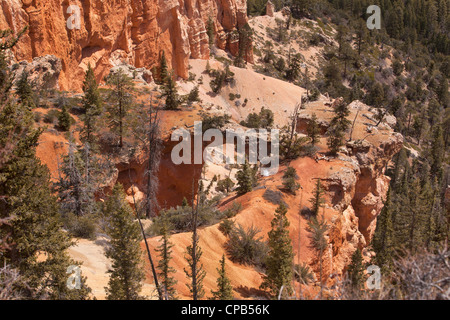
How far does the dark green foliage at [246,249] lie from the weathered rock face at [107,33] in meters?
25.3

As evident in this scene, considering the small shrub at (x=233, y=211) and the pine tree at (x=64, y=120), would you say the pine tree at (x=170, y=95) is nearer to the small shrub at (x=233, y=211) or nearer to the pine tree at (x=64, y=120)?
the pine tree at (x=64, y=120)

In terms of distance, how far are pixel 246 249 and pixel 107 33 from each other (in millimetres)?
31366

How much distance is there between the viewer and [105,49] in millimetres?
40688

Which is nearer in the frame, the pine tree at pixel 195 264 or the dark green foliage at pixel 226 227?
the pine tree at pixel 195 264

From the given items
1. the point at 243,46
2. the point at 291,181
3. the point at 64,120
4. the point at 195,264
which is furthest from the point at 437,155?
the point at 195,264

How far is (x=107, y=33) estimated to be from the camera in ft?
132

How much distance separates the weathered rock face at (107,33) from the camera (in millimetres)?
31859

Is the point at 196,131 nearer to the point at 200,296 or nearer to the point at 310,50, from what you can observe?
the point at 200,296

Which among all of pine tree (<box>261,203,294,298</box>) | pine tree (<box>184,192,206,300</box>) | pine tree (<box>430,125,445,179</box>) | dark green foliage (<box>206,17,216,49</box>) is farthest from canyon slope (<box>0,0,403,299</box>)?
pine tree (<box>430,125,445,179</box>)

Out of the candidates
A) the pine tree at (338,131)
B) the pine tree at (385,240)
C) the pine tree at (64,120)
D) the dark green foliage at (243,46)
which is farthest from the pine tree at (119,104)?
the dark green foliage at (243,46)

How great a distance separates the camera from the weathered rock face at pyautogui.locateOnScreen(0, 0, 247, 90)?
31.9m

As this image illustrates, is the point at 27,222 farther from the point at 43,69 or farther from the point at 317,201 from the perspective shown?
the point at 43,69

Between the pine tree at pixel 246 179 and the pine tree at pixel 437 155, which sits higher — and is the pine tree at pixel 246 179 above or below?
above

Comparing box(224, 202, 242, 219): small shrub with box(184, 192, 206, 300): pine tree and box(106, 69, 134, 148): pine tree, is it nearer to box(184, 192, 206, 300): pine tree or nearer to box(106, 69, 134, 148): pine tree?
box(184, 192, 206, 300): pine tree
